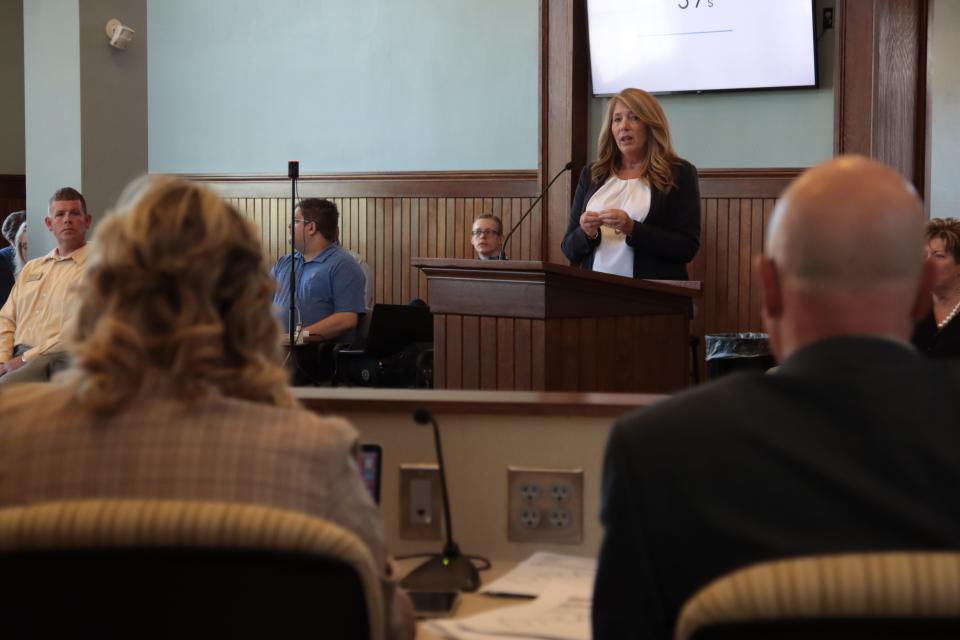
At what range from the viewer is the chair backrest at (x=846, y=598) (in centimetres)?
94

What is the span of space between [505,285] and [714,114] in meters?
4.00

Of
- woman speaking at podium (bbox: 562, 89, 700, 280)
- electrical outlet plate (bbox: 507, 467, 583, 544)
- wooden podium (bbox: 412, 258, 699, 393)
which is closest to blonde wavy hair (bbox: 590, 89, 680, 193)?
woman speaking at podium (bbox: 562, 89, 700, 280)

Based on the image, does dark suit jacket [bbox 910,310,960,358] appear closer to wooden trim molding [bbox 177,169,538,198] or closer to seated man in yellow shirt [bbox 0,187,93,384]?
seated man in yellow shirt [bbox 0,187,93,384]

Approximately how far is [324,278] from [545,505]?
4.59 m

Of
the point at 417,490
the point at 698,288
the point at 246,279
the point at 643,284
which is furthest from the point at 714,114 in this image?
the point at 246,279

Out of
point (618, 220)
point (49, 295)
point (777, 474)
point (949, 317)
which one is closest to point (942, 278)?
point (949, 317)

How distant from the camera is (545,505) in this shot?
6.38 ft

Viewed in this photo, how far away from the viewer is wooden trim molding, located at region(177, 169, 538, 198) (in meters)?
7.84

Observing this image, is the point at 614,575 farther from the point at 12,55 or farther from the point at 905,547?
the point at 12,55

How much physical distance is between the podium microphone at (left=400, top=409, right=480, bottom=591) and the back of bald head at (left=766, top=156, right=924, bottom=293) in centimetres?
73

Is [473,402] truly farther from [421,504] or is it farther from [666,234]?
[666,234]

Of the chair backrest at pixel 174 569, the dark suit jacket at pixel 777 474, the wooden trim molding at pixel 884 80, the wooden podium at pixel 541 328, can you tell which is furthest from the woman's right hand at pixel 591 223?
the chair backrest at pixel 174 569

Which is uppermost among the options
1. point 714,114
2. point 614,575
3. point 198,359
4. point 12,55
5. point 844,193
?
point 12,55

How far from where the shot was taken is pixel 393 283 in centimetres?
826
